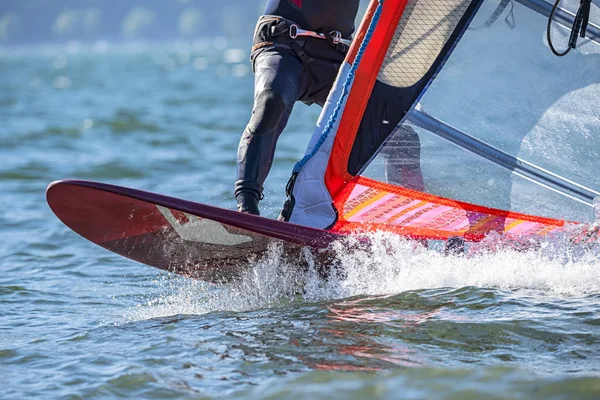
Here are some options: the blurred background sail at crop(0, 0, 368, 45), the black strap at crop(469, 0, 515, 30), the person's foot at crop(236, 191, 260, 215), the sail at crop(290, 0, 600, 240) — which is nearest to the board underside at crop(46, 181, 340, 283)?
the person's foot at crop(236, 191, 260, 215)

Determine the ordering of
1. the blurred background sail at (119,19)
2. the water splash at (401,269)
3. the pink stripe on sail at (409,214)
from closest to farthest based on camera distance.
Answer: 1. the water splash at (401,269)
2. the pink stripe on sail at (409,214)
3. the blurred background sail at (119,19)

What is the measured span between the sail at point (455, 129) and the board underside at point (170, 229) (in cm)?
30

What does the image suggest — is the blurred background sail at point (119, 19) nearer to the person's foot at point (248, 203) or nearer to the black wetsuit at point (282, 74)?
the black wetsuit at point (282, 74)

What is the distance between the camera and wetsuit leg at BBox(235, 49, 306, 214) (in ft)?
13.4

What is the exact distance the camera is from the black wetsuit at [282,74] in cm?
412

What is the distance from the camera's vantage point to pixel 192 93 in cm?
2466

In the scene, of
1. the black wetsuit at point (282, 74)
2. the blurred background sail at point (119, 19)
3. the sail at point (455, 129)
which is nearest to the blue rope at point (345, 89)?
the sail at point (455, 129)

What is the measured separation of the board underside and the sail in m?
Answer: 0.30

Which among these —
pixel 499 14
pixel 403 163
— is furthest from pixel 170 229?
pixel 499 14

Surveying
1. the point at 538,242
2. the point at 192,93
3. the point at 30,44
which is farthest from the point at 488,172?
the point at 30,44

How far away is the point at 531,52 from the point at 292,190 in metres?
1.30

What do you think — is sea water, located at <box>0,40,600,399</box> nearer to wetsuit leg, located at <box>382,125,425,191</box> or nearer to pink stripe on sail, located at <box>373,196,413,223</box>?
pink stripe on sail, located at <box>373,196,413,223</box>

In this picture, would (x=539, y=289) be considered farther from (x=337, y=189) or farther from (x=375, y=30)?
(x=375, y=30)

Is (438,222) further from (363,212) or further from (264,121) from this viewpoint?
(264,121)
